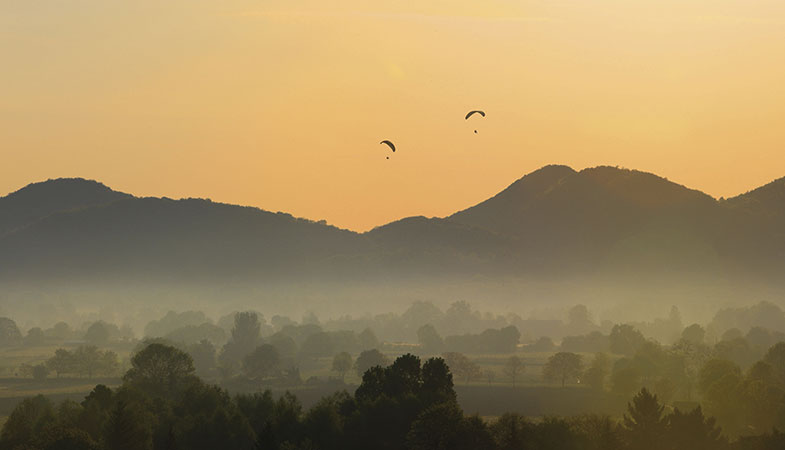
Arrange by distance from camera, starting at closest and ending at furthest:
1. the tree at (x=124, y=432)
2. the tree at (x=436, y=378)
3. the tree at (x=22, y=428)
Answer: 1. the tree at (x=124, y=432)
2. the tree at (x=22, y=428)
3. the tree at (x=436, y=378)

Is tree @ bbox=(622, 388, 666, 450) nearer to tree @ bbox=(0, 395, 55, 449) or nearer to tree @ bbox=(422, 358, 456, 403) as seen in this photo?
tree @ bbox=(422, 358, 456, 403)

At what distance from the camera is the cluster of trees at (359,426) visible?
449 ft

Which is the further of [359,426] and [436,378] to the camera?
[436,378]

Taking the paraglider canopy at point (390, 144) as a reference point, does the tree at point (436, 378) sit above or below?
below

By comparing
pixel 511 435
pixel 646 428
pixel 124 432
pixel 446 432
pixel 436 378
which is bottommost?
pixel 646 428

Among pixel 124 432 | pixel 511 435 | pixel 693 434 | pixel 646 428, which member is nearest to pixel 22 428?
pixel 124 432

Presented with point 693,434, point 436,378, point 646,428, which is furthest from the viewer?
point 436,378

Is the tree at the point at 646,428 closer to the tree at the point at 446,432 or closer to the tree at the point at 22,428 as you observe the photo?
the tree at the point at 446,432

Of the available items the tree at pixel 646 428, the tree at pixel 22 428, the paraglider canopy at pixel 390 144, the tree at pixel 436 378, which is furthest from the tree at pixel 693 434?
the tree at pixel 22 428

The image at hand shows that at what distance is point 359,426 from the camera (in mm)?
149375

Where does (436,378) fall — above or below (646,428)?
above

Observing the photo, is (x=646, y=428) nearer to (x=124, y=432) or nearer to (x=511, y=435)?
(x=511, y=435)

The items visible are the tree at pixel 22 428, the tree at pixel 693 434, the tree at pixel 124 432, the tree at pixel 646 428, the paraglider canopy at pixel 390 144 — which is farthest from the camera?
the paraglider canopy at pixel 390 144

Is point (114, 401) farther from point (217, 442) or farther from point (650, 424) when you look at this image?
point (650, 424)
